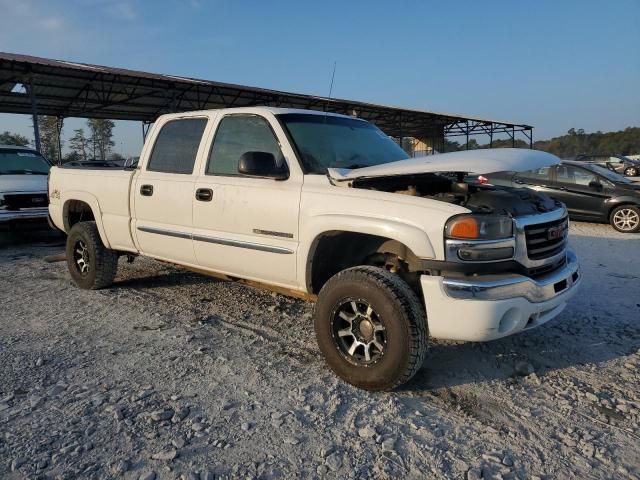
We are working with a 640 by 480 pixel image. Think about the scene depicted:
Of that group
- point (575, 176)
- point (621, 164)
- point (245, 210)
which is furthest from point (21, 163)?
point (621, 164)

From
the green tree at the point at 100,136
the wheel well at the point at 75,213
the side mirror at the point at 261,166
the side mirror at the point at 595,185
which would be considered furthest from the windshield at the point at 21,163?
the green tree at the point at 100,136

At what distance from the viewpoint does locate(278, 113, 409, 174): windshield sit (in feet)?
12.7

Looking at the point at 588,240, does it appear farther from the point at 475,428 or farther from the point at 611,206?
the point at 475,428

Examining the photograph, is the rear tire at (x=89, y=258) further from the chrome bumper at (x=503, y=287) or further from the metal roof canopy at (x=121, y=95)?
the metal roof canopy at (x=121, y=95)

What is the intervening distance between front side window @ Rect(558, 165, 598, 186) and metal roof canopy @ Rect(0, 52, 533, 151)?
21.2ft

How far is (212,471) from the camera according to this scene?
7.77ft

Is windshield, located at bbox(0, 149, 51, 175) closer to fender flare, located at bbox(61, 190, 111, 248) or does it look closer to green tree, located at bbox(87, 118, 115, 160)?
fender flare, located at bbox(61, 190, 111, 248)

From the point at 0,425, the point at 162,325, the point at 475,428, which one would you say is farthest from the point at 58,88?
the point at 475,428

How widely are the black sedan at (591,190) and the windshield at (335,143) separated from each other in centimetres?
615

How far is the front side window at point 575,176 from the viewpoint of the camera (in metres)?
10.4

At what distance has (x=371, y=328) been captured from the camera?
10.5ft

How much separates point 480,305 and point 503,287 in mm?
196

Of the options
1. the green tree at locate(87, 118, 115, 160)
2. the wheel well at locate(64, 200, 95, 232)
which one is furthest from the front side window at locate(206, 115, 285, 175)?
the green tree at locate(87, 118, 115, 160)

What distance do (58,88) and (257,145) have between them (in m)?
16.6
